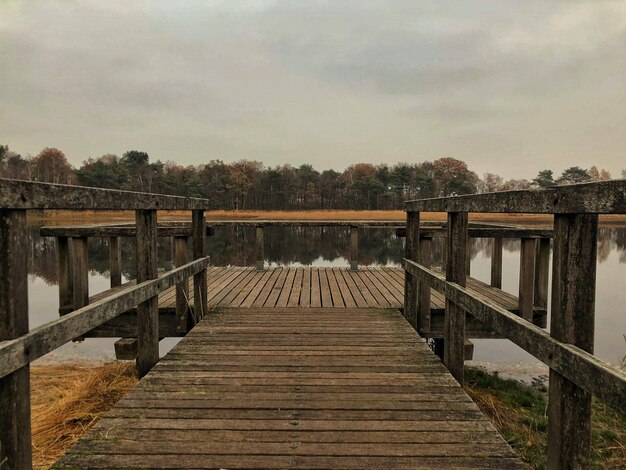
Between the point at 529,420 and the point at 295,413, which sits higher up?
the point at 295,413

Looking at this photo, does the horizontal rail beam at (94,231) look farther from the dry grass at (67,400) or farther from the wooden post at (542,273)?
the wooden post at (542,273)

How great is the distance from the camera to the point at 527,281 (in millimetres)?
5074

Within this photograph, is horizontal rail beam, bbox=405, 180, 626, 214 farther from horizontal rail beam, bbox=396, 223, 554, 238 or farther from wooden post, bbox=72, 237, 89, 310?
wooden post, bbox=72, 237, 89, 310

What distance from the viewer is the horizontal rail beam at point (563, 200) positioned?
1.40 meters

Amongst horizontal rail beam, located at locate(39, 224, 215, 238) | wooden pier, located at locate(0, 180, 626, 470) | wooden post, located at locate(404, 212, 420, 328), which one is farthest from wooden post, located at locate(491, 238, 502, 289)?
horizontal rail beam, located at locate(39, 224, 215, 238)

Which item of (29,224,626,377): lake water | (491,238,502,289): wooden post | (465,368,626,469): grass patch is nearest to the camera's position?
(465,368,626,469): grass patch

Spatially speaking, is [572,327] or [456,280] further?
[456,280]

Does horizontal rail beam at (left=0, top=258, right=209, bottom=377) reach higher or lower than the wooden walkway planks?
higher

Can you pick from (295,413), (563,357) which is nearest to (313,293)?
(295,413)

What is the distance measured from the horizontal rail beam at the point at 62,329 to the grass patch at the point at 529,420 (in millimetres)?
3830

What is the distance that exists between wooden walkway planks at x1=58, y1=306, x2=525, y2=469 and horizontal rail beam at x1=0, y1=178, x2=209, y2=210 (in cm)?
135

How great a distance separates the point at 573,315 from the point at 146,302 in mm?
3156

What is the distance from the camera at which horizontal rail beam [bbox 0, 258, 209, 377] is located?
1614 millimetres

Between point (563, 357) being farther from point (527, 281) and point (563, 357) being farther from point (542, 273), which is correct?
point (542, 273)
